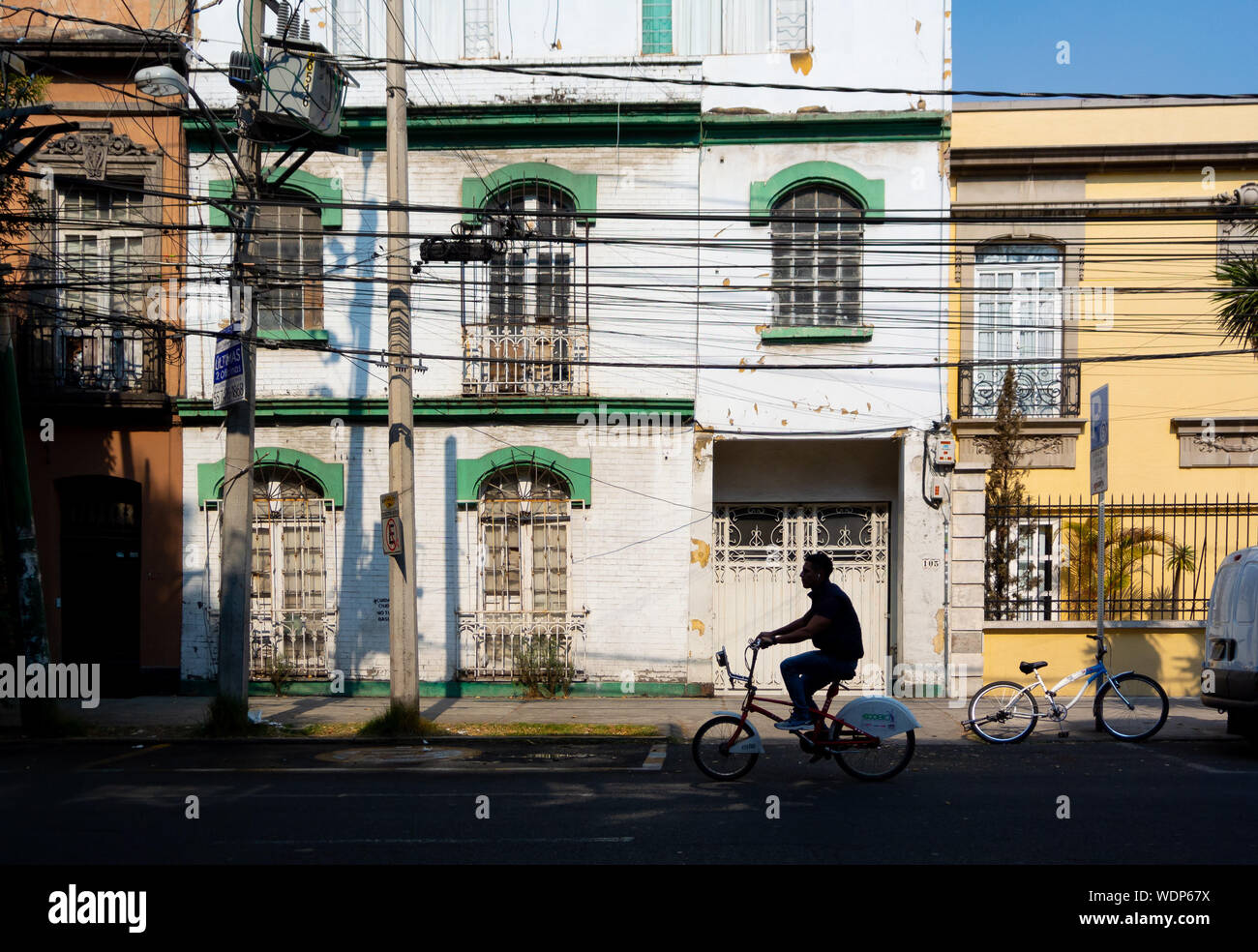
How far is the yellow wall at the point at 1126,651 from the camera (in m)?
15.1

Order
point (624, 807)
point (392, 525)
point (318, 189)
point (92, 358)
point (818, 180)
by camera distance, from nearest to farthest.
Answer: point (624, 807), point (392, 525), point (818, 180), point (92, 358), point (318, 189)

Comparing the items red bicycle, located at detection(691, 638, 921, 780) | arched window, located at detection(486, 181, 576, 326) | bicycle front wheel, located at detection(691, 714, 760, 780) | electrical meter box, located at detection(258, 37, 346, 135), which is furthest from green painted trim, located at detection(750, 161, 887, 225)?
bicycle front wheel, located at detection(691, 714, 760, 780)

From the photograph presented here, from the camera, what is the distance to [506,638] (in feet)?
51.9

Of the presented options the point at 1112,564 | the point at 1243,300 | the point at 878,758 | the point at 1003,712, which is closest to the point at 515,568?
the point at 1003,712

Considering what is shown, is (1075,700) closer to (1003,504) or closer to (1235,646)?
(1235,646)

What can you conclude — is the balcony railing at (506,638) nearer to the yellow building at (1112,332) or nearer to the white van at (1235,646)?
the yellow building at (1112,332)

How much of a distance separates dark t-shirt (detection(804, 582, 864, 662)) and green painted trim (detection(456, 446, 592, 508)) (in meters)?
6.68

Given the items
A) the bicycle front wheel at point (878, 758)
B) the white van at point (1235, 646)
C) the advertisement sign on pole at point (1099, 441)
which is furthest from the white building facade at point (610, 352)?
the bicycle front wheel at point (878, 758)

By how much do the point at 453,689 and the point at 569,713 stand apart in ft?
8.29

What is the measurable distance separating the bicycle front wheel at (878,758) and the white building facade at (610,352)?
6033 mm

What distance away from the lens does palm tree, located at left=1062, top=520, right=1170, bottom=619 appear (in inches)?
613

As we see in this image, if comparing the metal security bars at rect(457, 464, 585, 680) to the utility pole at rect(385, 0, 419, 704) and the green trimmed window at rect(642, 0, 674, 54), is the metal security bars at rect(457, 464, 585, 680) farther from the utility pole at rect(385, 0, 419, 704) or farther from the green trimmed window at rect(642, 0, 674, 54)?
the green trimmed window at rect(642, 0, 674, 54)

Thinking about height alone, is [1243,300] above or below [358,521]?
above

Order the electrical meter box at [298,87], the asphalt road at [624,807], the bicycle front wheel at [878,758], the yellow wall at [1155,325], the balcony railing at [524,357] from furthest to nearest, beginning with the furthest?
the yellow wall at [1155,325] → the balcony railing at [524,357] → the electrical meter box at [298,87] → the bicycle front wheel at [878,758] → the asphalt road at [624,807]
